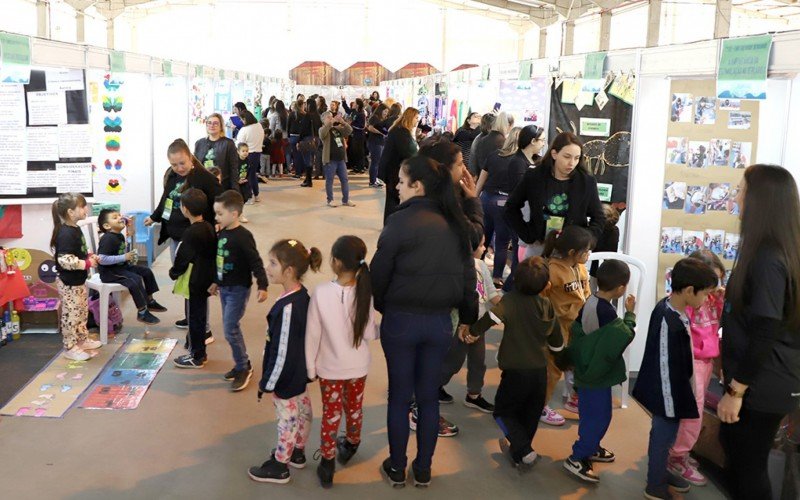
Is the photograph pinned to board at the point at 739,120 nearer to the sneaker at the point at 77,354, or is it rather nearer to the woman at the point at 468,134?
the sneaker at the point at 77,354

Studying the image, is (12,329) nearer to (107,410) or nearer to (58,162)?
(58,162)

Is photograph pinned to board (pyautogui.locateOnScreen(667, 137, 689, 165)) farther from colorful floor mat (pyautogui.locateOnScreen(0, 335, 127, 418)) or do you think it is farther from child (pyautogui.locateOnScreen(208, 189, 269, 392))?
colorful floor mat (pyautogui.locateOnScreen(0, 335, 127, 418))

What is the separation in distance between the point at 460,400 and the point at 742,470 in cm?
185

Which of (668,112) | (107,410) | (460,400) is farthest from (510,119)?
(107,410)

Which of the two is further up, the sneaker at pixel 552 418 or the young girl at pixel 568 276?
the young girl at pixel 568 276

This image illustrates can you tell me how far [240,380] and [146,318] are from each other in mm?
1352

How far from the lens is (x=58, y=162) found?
5.25 meters

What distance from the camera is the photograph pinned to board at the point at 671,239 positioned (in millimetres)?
4555

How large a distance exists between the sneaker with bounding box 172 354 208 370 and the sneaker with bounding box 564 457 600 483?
2.40 meters

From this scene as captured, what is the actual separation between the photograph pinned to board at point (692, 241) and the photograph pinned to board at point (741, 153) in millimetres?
467

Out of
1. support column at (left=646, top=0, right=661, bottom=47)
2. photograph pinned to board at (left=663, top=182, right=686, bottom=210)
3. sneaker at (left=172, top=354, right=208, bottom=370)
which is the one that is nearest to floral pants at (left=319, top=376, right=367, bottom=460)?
sneaker at (left=172, top=354, right=208, bottom=370)

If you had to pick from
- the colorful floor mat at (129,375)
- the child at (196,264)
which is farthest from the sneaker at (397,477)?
the child at (196,264)

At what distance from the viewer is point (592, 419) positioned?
11.2 ft

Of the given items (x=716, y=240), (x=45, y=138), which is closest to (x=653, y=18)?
(x=716, y=240)
